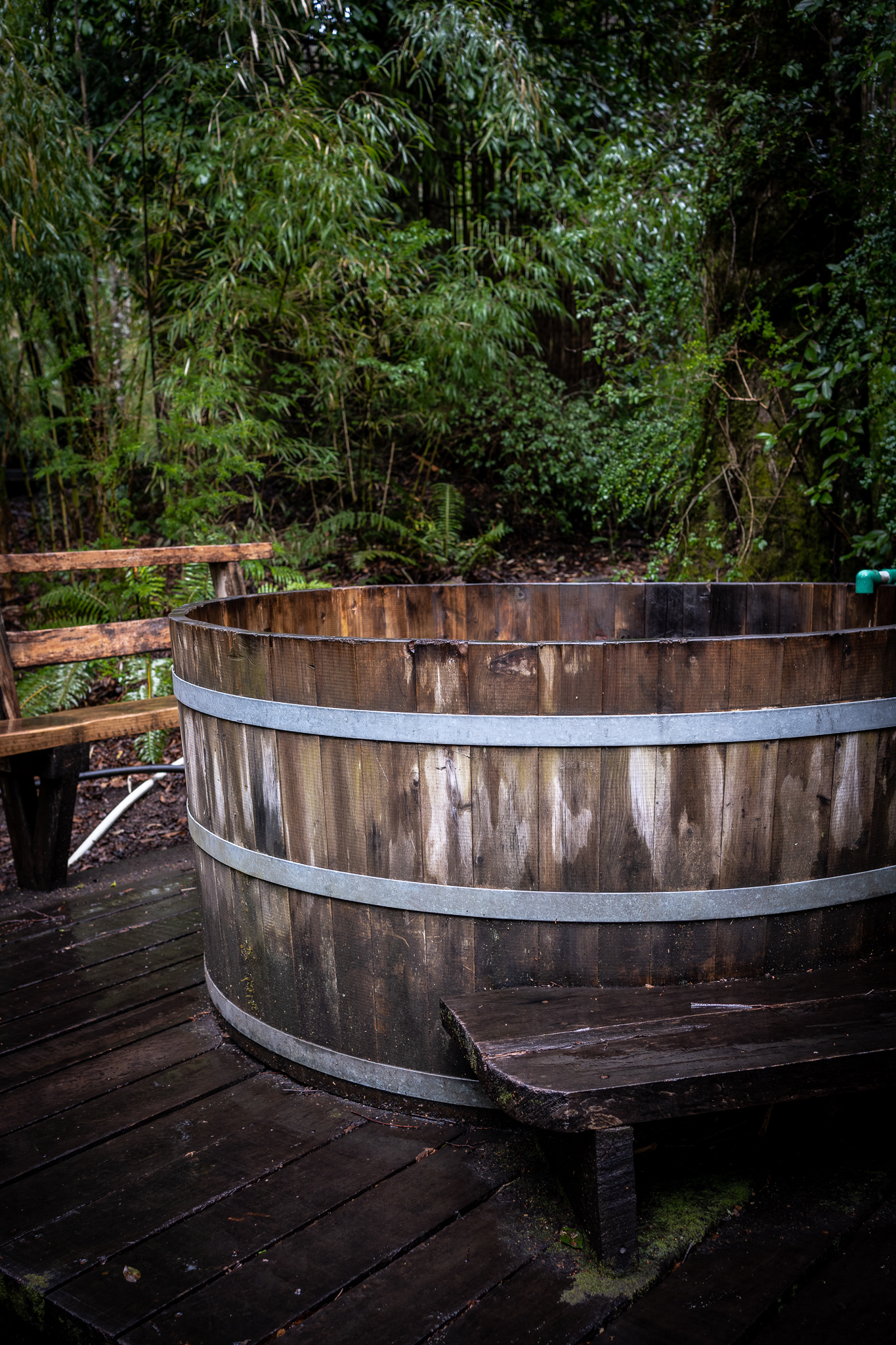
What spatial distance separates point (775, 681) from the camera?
5.69ft

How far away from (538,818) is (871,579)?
1.55 meters

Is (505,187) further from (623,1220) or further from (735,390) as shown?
(623,1220)

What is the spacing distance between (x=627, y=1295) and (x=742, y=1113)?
469mm

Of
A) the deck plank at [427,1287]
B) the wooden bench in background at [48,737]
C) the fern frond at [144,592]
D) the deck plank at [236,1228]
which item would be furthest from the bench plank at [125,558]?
the deck plank at [427,1287]

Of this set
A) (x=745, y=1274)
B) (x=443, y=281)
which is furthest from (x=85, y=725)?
(x=443, y=281)

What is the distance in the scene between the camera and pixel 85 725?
323 cm

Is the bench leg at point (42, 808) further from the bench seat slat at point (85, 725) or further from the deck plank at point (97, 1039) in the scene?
the deck plank at point (97, 1039)

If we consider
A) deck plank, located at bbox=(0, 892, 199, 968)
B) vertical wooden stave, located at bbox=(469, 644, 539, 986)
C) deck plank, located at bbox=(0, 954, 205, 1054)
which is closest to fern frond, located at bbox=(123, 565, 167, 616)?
deck plank, located at bbox=(0, 892, 199, 968)

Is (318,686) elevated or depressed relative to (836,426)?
depressed

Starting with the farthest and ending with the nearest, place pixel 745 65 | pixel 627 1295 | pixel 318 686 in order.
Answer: pixel 745 65 → pixel 318 686 → pixel 627 1295

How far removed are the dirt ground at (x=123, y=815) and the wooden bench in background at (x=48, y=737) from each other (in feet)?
1.90

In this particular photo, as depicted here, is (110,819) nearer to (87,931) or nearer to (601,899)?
(87,931)

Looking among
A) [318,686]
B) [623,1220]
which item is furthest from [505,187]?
[623,1220]

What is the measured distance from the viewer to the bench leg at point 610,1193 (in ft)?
4.78
